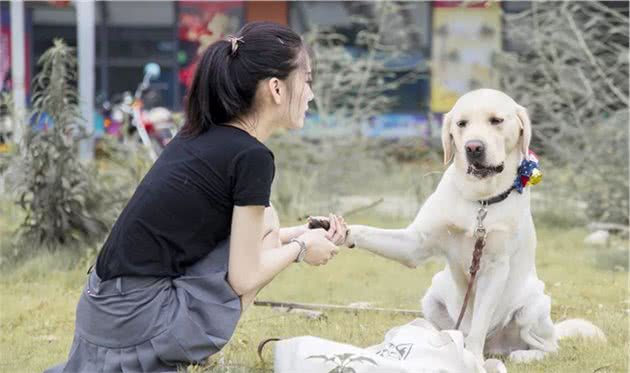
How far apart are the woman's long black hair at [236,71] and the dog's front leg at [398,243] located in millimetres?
838

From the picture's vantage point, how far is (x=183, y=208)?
312cm

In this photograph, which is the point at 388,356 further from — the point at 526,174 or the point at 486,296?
the point at 526,174

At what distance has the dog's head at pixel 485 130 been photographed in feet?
11.8

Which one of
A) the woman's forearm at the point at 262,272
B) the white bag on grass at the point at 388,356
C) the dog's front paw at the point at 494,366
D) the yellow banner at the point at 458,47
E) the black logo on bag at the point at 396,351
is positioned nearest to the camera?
the white bag on grass at the point at 388,356

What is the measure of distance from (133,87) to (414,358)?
38.4 ft

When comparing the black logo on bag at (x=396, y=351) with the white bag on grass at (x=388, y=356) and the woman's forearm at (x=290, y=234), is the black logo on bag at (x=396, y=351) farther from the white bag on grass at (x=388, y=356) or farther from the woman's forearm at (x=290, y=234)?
the woman's forearm at (x=290, y=234)

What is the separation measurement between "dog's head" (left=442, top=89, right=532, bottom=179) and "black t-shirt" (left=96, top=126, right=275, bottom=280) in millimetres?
912

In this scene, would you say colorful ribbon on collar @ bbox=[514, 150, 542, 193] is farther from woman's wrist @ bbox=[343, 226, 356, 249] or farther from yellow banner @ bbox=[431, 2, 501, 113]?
Answer: yellow banner @ bbox=[431, 2, 501, 113]

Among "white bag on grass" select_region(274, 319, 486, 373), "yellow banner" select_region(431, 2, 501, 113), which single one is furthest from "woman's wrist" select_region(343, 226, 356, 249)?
"yellow banner" select_region(431, 2, 501, 113)

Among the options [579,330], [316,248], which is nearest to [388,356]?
[316,248]

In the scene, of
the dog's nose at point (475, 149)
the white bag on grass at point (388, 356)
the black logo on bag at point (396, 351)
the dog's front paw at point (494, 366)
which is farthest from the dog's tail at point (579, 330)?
the black logo on bag at point (396, 351)

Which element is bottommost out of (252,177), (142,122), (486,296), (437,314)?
(142,122)

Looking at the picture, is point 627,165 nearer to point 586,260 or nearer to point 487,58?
point 586,260

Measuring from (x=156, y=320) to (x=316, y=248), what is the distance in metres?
0.63
